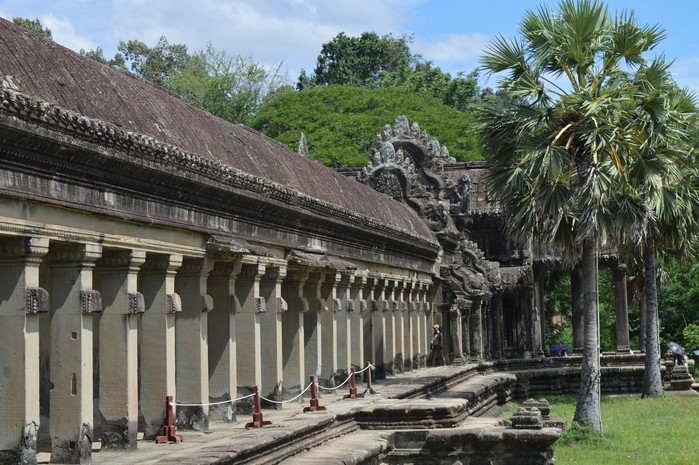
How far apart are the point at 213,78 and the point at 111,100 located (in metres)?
54.7

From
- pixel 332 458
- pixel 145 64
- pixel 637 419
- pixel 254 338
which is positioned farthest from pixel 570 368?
pixel 145 64

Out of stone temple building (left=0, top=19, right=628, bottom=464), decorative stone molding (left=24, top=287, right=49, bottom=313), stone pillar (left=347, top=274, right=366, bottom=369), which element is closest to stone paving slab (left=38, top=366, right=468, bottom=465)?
stone temple building (left=0, top=19, right=628, bottom=464)

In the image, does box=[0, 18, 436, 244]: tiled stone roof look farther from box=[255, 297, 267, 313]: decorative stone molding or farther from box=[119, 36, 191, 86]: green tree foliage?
box=[119, 36, 191, 86]: green tree foliage

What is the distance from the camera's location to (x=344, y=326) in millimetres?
24922

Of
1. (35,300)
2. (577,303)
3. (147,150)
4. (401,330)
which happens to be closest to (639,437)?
(401,330)

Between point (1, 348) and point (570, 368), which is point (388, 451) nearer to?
point (1, 348)

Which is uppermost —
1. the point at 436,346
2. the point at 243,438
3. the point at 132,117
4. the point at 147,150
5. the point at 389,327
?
the point at 132,117

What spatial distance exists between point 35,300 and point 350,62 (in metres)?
70.8

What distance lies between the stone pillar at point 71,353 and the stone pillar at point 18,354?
0.88m

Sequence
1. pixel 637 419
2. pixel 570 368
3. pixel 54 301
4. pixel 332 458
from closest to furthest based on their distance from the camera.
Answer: pixel 54 301, pixel 332 458, pixel 637 419, pixel 570 368

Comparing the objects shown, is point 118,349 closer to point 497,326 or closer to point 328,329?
point 328,329

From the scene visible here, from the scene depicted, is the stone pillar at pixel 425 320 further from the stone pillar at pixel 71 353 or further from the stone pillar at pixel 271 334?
the stone pillar at pixel 71 353

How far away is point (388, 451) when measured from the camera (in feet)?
57.3

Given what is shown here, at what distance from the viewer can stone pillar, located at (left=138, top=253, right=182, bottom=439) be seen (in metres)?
15.6
